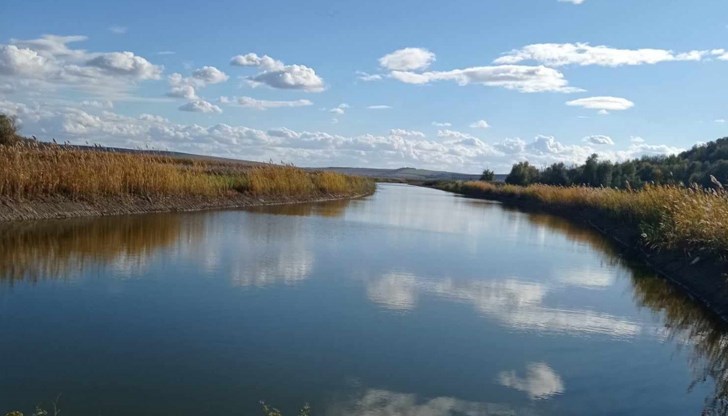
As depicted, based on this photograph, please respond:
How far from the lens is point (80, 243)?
12.3 m

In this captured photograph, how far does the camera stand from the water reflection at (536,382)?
5891mm

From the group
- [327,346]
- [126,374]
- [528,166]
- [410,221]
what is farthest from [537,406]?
[528,166]

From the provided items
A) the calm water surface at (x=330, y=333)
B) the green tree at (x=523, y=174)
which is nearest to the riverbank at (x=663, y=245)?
the calm water surface at (x=330, y=333)

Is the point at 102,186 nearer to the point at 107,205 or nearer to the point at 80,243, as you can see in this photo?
the point at 107,205

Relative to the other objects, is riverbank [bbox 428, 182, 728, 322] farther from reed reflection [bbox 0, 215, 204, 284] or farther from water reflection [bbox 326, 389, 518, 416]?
reed reflection [bbox 0, 215, 204, 284]

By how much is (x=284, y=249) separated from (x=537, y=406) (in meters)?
8.55

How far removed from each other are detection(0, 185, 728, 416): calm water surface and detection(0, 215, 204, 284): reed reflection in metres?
0.06

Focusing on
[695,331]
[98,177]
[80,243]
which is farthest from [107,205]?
[695,331]

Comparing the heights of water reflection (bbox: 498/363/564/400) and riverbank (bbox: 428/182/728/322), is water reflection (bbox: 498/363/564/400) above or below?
below

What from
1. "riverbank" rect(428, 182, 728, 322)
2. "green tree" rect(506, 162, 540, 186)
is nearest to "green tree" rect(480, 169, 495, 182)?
"green tree" rect(506, 162, 540, 186)

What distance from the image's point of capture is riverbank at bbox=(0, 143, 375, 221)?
15.3 m

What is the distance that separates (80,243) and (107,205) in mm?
6269

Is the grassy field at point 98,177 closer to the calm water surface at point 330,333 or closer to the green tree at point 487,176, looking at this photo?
the calm water surface at point 330,333

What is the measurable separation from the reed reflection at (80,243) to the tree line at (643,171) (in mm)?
26524
